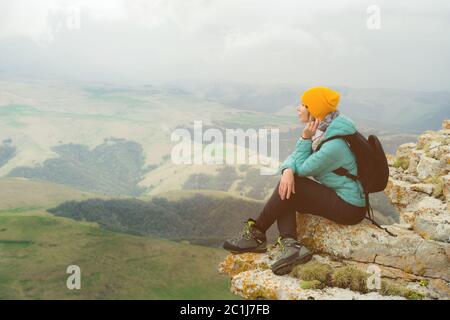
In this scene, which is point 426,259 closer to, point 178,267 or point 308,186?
point 308,186

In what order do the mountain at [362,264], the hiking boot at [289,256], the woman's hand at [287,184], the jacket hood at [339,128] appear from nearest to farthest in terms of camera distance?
the mountain at [362,264] → the jacket hood at [339,128] → the woman's hand at [287,184] → the hiking boot at [289,256]

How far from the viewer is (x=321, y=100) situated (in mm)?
8773

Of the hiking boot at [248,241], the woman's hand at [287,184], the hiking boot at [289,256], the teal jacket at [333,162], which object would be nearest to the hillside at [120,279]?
the hiking boot at [248,241]

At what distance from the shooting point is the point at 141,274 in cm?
18762

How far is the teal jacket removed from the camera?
8.67 meters

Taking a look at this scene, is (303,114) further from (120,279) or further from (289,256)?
(120,279)

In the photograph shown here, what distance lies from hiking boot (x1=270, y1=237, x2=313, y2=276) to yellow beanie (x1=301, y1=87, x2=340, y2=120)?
2896 mm

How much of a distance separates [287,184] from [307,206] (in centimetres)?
93

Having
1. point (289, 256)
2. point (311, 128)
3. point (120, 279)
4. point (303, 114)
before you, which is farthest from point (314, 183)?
point (120, 279)

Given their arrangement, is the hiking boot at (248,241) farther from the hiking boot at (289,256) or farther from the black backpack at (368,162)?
the black backpack at (368,162)

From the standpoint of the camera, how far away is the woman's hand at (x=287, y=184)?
887 cm

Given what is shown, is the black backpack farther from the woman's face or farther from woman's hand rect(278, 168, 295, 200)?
woman's hand rect(278, 168, 295, 200)

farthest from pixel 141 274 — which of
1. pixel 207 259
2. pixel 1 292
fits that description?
pixel 1 292

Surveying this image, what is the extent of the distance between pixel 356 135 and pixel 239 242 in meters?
3.63
